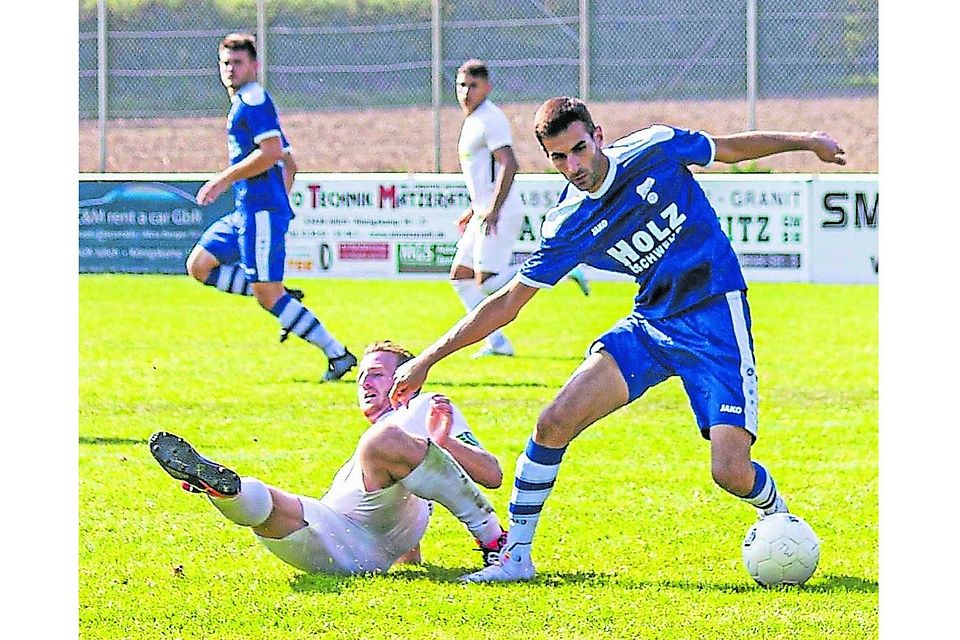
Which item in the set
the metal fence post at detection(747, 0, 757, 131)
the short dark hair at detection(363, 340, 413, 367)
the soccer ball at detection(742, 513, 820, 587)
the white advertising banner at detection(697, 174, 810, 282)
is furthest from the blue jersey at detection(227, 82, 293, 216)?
the metal fence post at detection(747, 0, 757, 131)

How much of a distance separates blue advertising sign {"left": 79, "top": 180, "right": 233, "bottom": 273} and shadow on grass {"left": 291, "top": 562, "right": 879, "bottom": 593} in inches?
562

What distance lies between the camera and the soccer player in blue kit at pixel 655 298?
5195mm

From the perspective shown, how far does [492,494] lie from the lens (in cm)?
702

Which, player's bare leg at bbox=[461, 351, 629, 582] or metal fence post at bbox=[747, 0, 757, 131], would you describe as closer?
player's bare leg at bbox=[461, 351, 629, 582]

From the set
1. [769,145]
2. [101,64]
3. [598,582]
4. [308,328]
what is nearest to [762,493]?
[598,582]

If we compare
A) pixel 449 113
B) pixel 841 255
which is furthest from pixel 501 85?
pixel 841 255

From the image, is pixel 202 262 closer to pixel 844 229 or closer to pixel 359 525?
pixel 359 525

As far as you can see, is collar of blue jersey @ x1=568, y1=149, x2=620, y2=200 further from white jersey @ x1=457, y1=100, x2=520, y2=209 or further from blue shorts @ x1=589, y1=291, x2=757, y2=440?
white jersey @ x1=457, y1=100, x2=520, y2=209

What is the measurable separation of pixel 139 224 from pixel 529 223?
477 cm

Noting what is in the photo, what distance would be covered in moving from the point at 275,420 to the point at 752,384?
4.07 meters

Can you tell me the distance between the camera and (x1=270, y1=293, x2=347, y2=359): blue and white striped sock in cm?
1058
